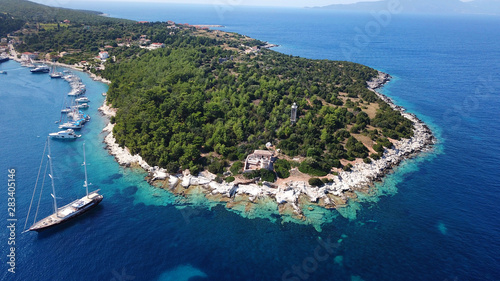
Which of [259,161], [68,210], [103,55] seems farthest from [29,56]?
[259,161]

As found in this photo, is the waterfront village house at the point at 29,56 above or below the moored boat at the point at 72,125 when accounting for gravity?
above

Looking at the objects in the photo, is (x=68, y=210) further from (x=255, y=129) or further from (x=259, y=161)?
(x=255, y=129)

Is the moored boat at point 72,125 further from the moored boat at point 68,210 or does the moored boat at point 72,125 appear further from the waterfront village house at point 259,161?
the waterfront village house at point 259,161

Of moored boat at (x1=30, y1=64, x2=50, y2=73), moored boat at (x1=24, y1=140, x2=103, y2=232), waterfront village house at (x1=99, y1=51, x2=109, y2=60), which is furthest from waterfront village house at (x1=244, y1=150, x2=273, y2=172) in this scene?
moored boat at (x1=30, y1=64, x2=50, y2=73)

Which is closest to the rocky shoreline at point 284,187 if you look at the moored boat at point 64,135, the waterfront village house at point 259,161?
the waterfront village house at point 259,161

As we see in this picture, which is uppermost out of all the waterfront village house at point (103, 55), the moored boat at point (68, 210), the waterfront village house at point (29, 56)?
the waterfront village house at point (103, 55)

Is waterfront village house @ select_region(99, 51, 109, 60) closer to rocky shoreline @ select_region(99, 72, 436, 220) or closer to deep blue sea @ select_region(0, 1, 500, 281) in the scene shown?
deep blue sea @ select_region(0, 1, 500, 281)
